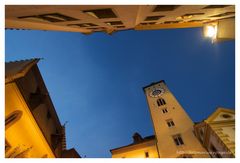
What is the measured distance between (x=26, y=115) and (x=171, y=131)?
2197 cm

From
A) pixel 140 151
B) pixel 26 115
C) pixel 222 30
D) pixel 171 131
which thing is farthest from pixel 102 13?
pixel 171 131

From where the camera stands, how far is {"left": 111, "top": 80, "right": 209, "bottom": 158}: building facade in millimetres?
28038

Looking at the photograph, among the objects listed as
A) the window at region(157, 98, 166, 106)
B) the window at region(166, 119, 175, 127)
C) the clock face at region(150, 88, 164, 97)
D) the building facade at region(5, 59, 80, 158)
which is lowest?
the window at region(166, 119, 175, 127)

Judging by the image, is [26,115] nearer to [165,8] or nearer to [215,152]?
[165,8]

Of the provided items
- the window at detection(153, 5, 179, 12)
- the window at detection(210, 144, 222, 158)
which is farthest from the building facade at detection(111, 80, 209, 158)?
the window at detection(153, 5, 179, 12)

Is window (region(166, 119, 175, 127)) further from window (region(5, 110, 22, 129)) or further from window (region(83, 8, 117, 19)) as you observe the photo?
window (region(83, 8, 117, 19))

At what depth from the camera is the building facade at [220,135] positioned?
2098 centimetres

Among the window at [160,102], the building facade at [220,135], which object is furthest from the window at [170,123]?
the building facade at [220,135]

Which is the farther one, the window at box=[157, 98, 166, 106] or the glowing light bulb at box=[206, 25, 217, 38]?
the window at box=[157, 98, 166, 106]

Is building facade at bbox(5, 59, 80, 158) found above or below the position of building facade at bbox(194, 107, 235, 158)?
above

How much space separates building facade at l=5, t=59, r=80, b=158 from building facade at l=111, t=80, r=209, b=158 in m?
13.2

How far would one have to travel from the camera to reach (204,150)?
26766 millimetres

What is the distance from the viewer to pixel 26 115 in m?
20.4
